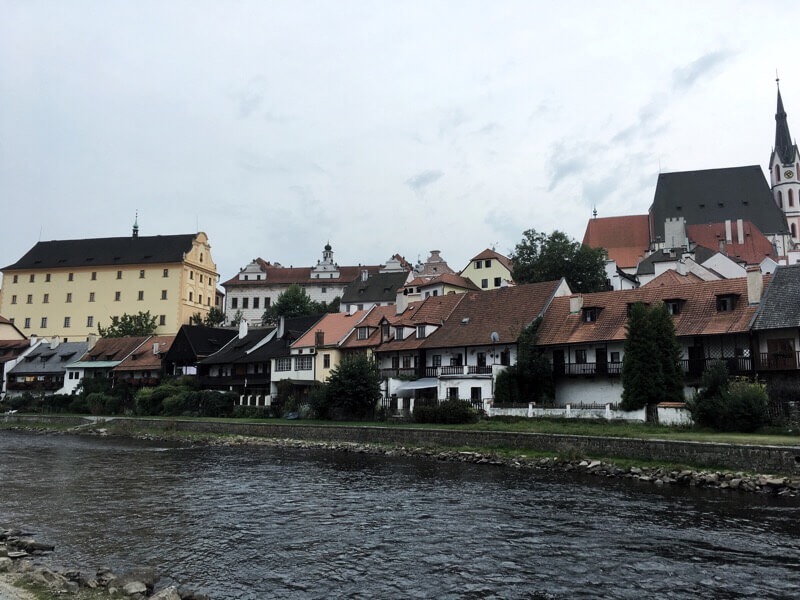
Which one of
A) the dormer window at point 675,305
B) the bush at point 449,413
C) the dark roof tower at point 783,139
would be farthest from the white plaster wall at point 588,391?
the dark roof tower at point 783,139

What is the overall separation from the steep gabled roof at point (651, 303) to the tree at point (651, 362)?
266cm

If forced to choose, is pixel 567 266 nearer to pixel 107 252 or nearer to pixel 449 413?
pixel 449 413

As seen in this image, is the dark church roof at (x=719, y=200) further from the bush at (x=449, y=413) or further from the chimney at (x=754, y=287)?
the bush at (x=449, y=413)

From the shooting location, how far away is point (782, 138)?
12150 centimetres

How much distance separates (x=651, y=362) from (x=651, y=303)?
25.1 feet

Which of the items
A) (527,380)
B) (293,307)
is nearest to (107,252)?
(293,307)

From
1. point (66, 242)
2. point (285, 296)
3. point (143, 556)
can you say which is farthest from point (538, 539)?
point (66, 242)

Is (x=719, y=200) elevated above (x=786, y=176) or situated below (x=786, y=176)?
below

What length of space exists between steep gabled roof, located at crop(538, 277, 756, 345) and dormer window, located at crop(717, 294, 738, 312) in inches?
5.4

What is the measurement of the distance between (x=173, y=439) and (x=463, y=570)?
3957cm

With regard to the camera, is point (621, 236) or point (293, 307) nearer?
point (293, 307)

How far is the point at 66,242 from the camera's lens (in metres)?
112

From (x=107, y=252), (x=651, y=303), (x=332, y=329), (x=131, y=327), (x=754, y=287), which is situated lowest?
(x=332, y=329)

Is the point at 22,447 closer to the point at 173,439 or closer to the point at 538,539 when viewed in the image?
the point at 173,439
